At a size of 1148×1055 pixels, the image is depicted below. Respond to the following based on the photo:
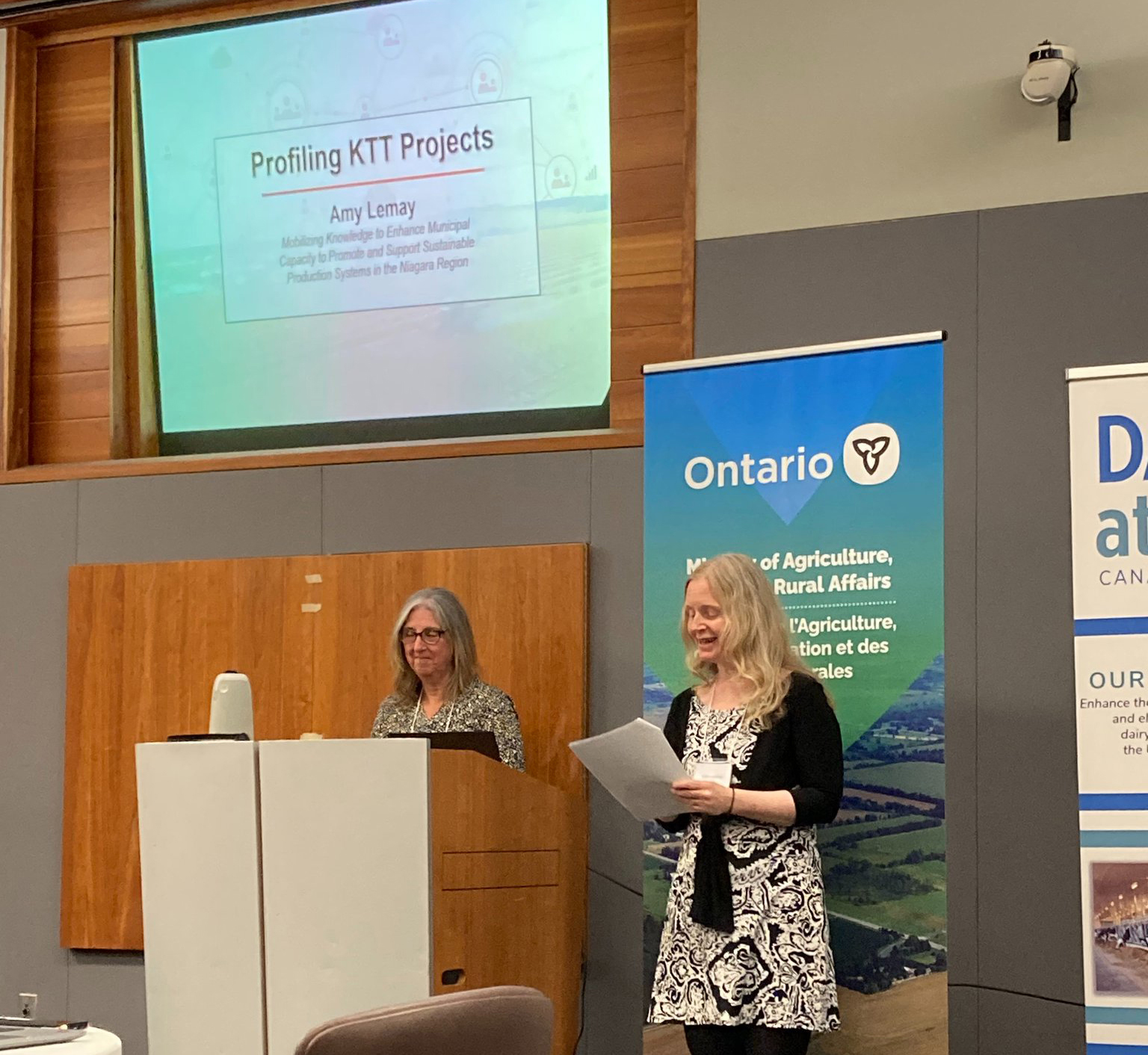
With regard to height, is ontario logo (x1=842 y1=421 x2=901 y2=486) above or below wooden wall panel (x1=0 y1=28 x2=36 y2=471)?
below

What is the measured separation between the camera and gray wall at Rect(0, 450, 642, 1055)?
4.96 metres

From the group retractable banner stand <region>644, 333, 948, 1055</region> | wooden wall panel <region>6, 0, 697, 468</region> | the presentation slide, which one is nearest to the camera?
retractable banner stand <region>644, 333, 948, 1055</region>

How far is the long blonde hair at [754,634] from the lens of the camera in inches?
143

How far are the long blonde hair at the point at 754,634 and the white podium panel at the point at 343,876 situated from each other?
2.76 feet

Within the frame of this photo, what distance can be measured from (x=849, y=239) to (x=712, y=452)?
1.04 metres

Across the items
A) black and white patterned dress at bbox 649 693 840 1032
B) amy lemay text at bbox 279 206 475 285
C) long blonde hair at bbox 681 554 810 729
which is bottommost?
black and white patterned dress at bbox 649 693 840 1032

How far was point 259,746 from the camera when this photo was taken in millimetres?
3270

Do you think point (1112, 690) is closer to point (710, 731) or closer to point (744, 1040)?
point (710, 731)

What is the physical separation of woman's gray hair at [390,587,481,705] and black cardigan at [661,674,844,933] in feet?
3.35

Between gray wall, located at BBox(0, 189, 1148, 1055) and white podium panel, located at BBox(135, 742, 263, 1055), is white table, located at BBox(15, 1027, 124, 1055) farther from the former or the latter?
gray wall, located at BBox(0, 189, 1148, 1055)

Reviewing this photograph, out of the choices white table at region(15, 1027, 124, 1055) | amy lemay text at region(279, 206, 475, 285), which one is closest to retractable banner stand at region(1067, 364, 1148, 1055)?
white table at region(15, 1027, 124, 1055)

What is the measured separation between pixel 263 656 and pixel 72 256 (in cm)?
183

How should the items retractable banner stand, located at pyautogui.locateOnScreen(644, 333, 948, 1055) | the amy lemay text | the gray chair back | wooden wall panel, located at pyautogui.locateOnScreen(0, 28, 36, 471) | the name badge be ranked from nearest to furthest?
the gray chair back
the name badge
retractable banner stand, located at pyautogui.locateOnScreen(644, 333, 948, 1055)
the amy lemay text
wooden wall panel, located at pyautogui.locateOnScreen(0, 28, 36, 471)

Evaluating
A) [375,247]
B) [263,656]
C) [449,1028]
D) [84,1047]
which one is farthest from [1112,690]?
[375,247]
